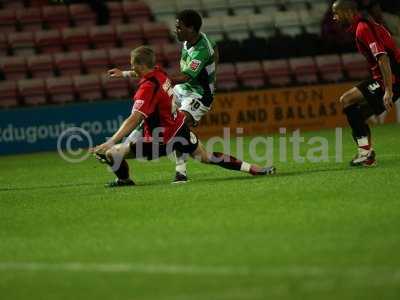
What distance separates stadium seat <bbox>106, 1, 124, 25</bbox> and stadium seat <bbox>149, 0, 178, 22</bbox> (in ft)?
2.72

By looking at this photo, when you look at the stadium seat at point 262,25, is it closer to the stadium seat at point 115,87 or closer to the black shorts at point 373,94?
the stadium seat at point 115,87

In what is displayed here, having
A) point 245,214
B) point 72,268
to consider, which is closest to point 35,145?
point 245,214

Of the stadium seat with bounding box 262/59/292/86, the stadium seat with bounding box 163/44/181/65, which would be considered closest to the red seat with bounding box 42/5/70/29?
the stadium seat with bounding box 163/44/181/65

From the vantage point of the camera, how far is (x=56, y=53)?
70.0 ft

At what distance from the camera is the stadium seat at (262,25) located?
22.9 m

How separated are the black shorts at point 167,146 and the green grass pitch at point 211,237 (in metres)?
0.41

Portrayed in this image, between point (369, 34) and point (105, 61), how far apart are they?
33.0 feet

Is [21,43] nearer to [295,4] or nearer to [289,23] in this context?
[289,23]

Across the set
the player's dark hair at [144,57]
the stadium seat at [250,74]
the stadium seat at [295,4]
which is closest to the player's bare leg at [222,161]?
the player's dark hair at [144,57]

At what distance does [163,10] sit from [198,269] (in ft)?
56.0

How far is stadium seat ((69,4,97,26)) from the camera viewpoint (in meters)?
22.1

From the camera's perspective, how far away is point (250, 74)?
846 inches

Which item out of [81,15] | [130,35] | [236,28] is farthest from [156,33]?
[236,28]

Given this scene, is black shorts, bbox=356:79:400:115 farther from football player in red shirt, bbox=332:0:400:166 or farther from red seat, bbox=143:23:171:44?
red seat, bbox=143:23:171:44
